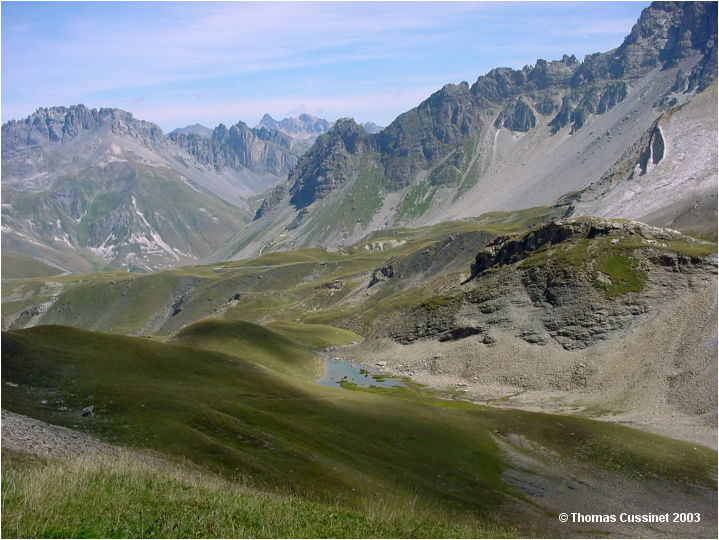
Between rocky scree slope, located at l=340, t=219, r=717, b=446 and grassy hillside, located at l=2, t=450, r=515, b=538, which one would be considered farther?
rocky scree slope, located at l=340, t=219, r=717, b=446

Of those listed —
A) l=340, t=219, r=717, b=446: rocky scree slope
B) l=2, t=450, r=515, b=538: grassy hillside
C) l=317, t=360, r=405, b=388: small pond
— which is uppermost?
l=2, t=450, r=515, b=538: grassy hillside

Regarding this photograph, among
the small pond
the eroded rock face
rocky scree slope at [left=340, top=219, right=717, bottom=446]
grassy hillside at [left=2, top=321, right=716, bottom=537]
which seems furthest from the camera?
the small pond

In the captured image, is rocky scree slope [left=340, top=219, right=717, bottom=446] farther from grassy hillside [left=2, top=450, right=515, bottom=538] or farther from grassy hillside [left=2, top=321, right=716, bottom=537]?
grassy hillside [left=2, top=450, right=515, bottom=538]

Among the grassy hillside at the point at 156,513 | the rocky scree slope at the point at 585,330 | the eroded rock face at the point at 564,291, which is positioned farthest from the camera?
the eroded rock face at the point at 564,291

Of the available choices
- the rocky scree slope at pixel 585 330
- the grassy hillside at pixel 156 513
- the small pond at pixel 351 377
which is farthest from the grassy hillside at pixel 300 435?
the small pond at pixel 351 377

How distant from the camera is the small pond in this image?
133750 mm

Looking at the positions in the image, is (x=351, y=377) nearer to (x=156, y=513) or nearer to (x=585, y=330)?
(x=585, y=330)

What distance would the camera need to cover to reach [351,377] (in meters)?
141

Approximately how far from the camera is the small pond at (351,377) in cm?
13375

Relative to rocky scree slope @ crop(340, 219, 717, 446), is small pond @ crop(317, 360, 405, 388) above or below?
below

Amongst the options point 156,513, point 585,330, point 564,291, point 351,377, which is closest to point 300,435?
point 156,513

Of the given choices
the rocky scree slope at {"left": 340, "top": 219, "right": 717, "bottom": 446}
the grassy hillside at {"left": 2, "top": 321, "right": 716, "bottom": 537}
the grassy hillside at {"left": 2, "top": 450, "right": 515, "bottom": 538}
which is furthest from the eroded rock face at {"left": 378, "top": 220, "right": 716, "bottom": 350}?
the grassy hillside at {"left": 2, "top": 450, "right": 515, "bottom": 538}

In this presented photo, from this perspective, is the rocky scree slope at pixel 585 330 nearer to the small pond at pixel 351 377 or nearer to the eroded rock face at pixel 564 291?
the eroded rock face at pixel 564 291

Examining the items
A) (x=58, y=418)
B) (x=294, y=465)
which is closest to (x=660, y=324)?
(x=294, y=465)
